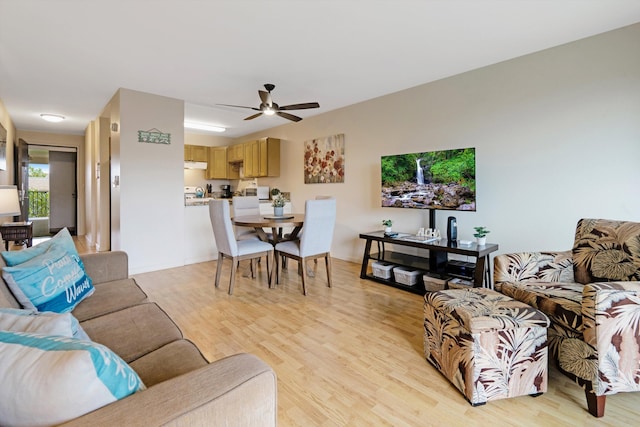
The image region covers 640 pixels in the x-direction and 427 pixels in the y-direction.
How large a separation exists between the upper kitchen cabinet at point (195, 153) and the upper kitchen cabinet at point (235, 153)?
0.55 m

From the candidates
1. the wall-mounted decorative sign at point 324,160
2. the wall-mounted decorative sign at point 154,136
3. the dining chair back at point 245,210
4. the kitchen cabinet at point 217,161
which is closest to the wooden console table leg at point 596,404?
the dining chair back at point 245,210

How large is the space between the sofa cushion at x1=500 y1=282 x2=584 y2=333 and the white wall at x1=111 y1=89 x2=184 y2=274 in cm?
413

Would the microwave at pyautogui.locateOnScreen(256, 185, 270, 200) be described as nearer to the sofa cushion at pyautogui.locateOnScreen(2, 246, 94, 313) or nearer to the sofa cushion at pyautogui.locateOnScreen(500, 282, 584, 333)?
the sofa cushion at pyautogui.locateOnScreen(2, 246, 94, 313)

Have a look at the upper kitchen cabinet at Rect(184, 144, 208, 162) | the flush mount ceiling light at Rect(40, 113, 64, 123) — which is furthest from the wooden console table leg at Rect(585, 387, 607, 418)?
the flush mount ceiling light at Rect(40, 113, 64, 123)

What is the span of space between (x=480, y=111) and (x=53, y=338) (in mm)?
3716

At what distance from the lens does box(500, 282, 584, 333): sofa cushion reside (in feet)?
5.31

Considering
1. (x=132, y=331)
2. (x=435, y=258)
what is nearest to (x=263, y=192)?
(x=435, y=258)

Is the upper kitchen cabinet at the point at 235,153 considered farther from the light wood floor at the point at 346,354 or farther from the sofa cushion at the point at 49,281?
the sofa cushion at the point at 49,281

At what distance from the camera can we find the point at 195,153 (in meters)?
6.71

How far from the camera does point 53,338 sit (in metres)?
0.70

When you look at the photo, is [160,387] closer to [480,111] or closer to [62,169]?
[480,111]

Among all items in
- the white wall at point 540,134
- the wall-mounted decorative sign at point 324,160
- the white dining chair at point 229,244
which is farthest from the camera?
the wall-mounted decorative sign at point 324,160

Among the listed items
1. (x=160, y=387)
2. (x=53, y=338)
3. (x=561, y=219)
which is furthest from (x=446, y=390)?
(x=561, y=219)

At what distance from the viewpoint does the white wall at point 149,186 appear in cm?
384
